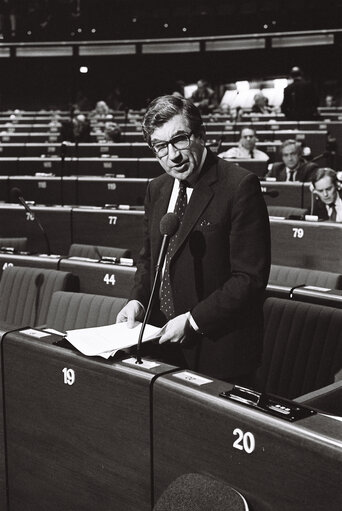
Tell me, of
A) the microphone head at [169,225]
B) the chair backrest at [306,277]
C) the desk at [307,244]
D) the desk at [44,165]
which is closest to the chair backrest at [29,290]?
the chair backrest at [306,277]

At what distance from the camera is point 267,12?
13766mm

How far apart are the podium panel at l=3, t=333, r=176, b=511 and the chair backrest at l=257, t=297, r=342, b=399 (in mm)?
1055

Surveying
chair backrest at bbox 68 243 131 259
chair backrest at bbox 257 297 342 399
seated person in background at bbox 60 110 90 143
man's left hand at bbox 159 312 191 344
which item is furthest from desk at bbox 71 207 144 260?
seated person in background at bbox 60 110 90 143

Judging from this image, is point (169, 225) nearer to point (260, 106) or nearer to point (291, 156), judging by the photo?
point (291, 156)

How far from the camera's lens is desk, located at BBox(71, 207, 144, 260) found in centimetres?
471

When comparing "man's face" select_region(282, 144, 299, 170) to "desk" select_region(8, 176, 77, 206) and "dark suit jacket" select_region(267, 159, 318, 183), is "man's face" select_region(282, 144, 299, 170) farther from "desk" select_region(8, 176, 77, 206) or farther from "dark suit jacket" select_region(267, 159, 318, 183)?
"desk" select_region(8, 176, 77, 206)

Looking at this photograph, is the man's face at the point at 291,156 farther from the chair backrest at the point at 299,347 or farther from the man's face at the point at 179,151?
the man's face at the point at 179,151

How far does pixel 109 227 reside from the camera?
4824mm

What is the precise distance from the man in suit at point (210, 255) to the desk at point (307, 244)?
2223 millimetres

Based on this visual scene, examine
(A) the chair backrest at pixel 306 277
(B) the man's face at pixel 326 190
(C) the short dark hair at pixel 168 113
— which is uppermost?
(C) the short dark hair at pixel 168 113

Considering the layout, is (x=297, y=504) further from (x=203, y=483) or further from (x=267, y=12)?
(x=267, y=12)

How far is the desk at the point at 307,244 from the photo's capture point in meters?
3.79

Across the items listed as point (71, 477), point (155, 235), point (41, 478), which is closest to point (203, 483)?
point (71, 477)

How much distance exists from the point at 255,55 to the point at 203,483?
15563 mm
